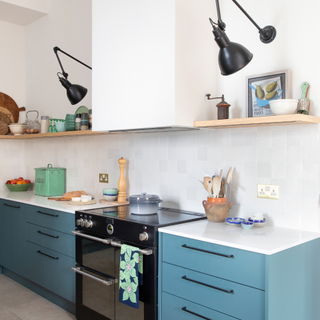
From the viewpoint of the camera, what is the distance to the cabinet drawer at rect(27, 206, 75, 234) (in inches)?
108

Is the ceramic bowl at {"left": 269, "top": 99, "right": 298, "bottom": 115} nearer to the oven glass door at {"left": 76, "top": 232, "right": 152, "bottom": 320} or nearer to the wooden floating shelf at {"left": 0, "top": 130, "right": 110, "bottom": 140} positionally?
the oven glass door at {"left": 76, "top": 232, "right": 152, "bottom": 320}

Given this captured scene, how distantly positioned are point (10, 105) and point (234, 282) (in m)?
3.59

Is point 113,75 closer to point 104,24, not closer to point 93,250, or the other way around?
point 104,24

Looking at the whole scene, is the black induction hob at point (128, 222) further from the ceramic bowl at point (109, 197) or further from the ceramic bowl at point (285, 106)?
the ceramic bowl at point (285, 106)

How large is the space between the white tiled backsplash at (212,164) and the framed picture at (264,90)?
0.12m

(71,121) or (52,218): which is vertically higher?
(71,121)

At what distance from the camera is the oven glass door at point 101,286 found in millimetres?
2100

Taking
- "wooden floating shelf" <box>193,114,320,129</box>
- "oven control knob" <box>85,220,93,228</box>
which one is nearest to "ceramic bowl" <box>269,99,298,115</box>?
"wooden floating shelf" <box>193,114,320,129</box>

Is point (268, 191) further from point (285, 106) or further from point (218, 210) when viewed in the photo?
point (285, 106)

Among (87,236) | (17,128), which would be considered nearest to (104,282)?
(87,236)

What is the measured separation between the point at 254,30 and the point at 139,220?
1.40 m

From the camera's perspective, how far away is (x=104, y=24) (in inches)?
99.7

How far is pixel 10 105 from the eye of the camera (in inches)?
169

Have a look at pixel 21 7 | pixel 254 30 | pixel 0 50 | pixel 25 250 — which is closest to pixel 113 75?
pixel 254 30
